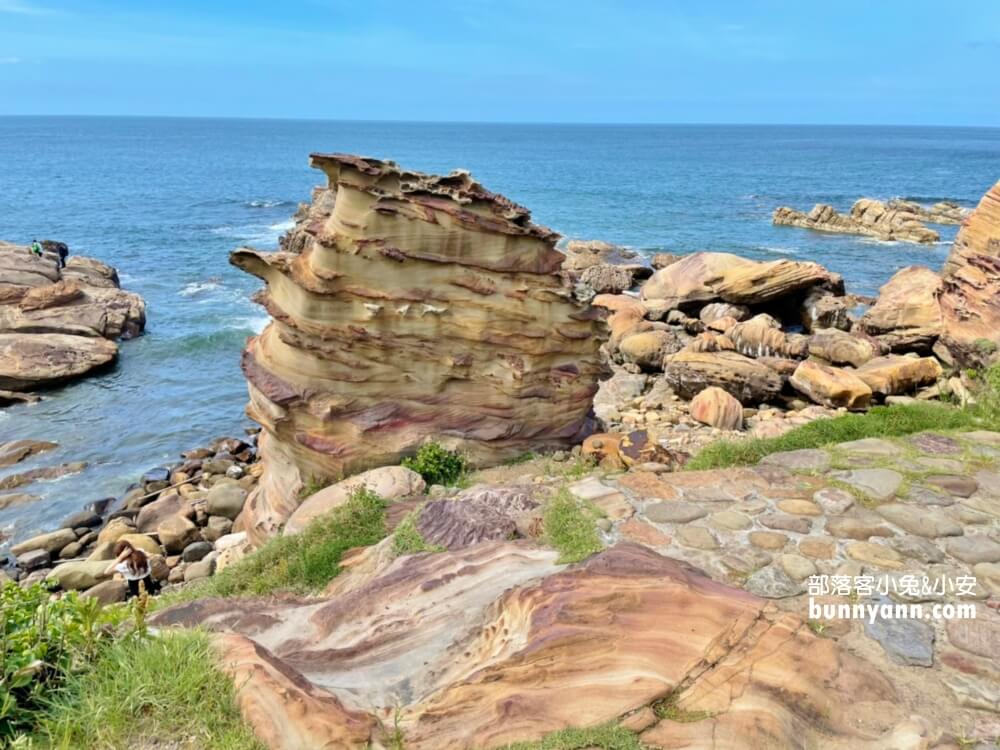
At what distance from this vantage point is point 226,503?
15102 millimetres

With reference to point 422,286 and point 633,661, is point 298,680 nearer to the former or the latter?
point 633,661

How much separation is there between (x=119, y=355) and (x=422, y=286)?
1975cm

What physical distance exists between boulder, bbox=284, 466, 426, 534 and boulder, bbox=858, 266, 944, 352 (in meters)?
16.4

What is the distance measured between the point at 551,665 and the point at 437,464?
6765mm

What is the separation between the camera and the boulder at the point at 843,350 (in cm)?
2000

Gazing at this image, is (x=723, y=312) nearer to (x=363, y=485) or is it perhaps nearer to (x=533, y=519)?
(x=363, y=485)

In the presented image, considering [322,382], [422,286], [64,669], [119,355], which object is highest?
[422,286]

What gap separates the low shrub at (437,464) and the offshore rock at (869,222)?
4303cm

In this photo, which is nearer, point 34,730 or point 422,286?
point 34,730

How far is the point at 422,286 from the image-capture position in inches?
420

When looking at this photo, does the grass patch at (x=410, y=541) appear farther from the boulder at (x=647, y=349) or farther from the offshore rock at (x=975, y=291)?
the offshore rock at (x=975, y=291)

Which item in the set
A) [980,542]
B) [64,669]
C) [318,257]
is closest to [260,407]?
[318,257]

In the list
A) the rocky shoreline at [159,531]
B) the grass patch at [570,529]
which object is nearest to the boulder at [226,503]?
the rocky shoreline at [159,531]

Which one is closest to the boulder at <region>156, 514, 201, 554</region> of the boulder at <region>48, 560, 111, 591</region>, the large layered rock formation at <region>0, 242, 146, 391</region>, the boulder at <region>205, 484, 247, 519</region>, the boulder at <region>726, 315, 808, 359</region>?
the boulder at <region>205, 484, 247, 519</region>
